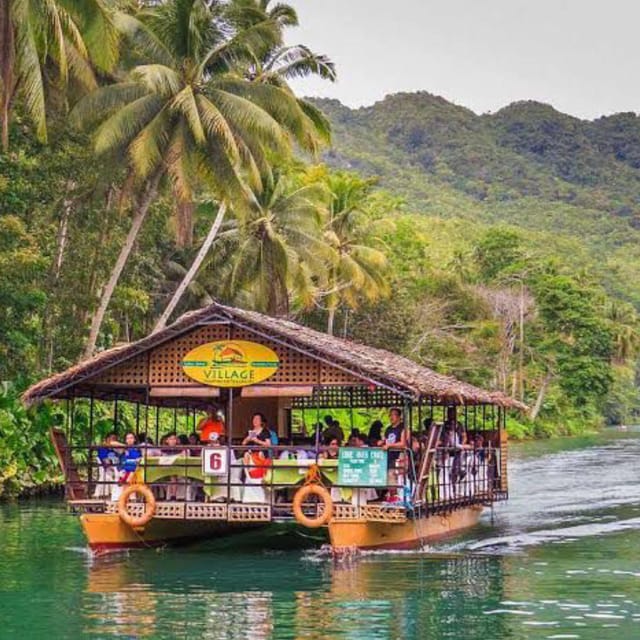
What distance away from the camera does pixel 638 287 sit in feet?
351

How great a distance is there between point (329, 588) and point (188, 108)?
14.6 meters

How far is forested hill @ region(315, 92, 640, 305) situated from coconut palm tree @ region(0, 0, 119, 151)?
8425 centimetres

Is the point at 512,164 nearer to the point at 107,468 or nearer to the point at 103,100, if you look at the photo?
the point at 103,100

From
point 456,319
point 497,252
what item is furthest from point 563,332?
point 456,319

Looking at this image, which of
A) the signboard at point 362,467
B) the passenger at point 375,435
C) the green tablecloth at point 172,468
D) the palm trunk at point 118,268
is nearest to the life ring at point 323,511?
the signboard at point 362,467

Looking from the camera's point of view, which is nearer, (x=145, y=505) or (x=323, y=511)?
(x=323, y=511)

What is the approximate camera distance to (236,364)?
17.6 m

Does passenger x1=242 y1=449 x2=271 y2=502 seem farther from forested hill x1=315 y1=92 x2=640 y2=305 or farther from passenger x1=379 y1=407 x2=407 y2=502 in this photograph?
forested hill x1=315 y1=92 x2=640 y2=305

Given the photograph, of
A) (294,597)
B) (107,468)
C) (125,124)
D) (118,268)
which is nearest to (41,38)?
(125,124)

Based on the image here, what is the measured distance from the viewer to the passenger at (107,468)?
1810 centimetres

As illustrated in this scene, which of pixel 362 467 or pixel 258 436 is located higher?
pixel 258 436

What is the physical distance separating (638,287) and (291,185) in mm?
72509

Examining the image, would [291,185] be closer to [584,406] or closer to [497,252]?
[497,252]

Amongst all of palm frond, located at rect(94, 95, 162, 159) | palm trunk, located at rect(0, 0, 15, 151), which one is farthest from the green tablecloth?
palm frond, located at rect(94, 95, 162, 159)
